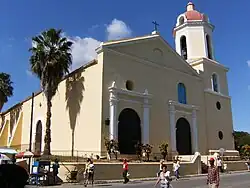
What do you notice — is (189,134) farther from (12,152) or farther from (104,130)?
(12,152)

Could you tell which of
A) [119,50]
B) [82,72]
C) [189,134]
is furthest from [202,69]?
[82,72]

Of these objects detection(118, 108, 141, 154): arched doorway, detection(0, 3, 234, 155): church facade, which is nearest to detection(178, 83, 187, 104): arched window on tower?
detection(0, 3, 234, 155): church facade

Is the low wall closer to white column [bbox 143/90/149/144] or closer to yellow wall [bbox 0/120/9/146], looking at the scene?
white column [bbox 143/90/149/144]

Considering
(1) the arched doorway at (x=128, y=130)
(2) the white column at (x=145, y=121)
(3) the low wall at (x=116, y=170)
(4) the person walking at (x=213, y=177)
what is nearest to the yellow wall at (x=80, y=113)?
(1) the arched doorway at (x=128, y=130)

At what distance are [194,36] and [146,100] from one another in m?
12.1

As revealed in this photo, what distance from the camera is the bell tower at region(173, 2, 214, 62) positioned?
35.4m

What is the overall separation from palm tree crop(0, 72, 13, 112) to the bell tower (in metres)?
23.0

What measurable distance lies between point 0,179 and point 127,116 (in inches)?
793

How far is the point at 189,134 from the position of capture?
31375 mm

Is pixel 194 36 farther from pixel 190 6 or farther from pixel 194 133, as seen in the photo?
pixel 194 133

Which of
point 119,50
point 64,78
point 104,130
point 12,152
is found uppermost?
point 119,50

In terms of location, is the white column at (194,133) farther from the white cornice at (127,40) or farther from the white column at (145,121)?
the white cornice at (127,40)

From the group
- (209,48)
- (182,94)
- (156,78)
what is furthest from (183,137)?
(209,48)

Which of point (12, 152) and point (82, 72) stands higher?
point (82, 72)
